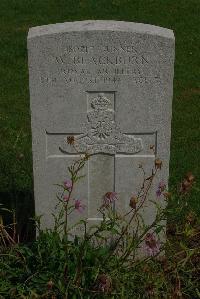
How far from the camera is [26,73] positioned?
852 cm

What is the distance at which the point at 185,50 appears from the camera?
9.53 metres

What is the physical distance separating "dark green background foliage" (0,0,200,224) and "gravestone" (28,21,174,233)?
60cm

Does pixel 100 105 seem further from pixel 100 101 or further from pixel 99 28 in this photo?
pixel 99 28

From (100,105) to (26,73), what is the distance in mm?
4642

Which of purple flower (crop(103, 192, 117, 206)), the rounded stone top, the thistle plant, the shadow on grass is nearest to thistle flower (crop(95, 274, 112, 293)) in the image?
the thistle plant

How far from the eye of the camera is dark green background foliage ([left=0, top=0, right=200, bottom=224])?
590cm

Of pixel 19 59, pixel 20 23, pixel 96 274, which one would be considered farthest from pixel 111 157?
pixel 20 23

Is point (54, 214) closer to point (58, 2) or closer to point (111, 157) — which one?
point (111, 157)

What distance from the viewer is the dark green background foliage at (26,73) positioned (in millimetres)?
5898

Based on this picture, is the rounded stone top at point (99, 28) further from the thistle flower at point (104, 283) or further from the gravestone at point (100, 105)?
the thistle flower at point (104, 283)

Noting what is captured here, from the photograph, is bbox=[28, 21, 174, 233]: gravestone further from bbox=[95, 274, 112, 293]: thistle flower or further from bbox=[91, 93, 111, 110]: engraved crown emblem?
bbox=[95, 274, 112, 293]: thistle flower

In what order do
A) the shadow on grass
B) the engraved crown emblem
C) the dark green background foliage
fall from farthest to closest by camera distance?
the dark green background foliage → the shadow on grass → the engraved crown emblem

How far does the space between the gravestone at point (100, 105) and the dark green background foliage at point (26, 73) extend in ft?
1.97

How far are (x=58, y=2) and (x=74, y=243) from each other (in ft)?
27.9
